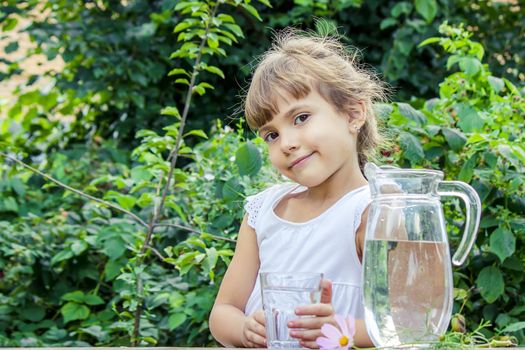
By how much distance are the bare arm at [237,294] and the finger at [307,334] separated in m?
0.50

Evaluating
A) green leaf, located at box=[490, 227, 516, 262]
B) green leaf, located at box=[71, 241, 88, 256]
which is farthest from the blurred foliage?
green leaf, located at box=[490, 227, 516, 262]

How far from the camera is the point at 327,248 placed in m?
1.71

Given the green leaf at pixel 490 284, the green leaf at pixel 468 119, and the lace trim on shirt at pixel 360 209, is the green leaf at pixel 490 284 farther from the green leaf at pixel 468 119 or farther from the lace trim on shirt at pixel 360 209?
the lace trim on shirt at pixel 360 209

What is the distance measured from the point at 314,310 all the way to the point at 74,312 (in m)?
1.98

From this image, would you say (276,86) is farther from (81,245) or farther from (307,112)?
(81,245)

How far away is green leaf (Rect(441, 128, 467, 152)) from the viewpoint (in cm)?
242

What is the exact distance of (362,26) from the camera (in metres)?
4.57

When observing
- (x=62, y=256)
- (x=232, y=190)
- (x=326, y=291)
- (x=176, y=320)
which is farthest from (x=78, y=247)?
(x=326, y=291)

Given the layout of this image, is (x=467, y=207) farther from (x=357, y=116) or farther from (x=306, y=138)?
(x=357, y=116)

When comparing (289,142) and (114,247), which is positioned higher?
(289,142)

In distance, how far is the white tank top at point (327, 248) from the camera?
168cm

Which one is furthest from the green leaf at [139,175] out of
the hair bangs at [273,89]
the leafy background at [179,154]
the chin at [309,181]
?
the chin at [309,181]

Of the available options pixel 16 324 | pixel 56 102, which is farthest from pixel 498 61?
pixel 16 324

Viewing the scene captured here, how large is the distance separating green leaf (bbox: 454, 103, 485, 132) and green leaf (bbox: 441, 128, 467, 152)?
0.9 inches
